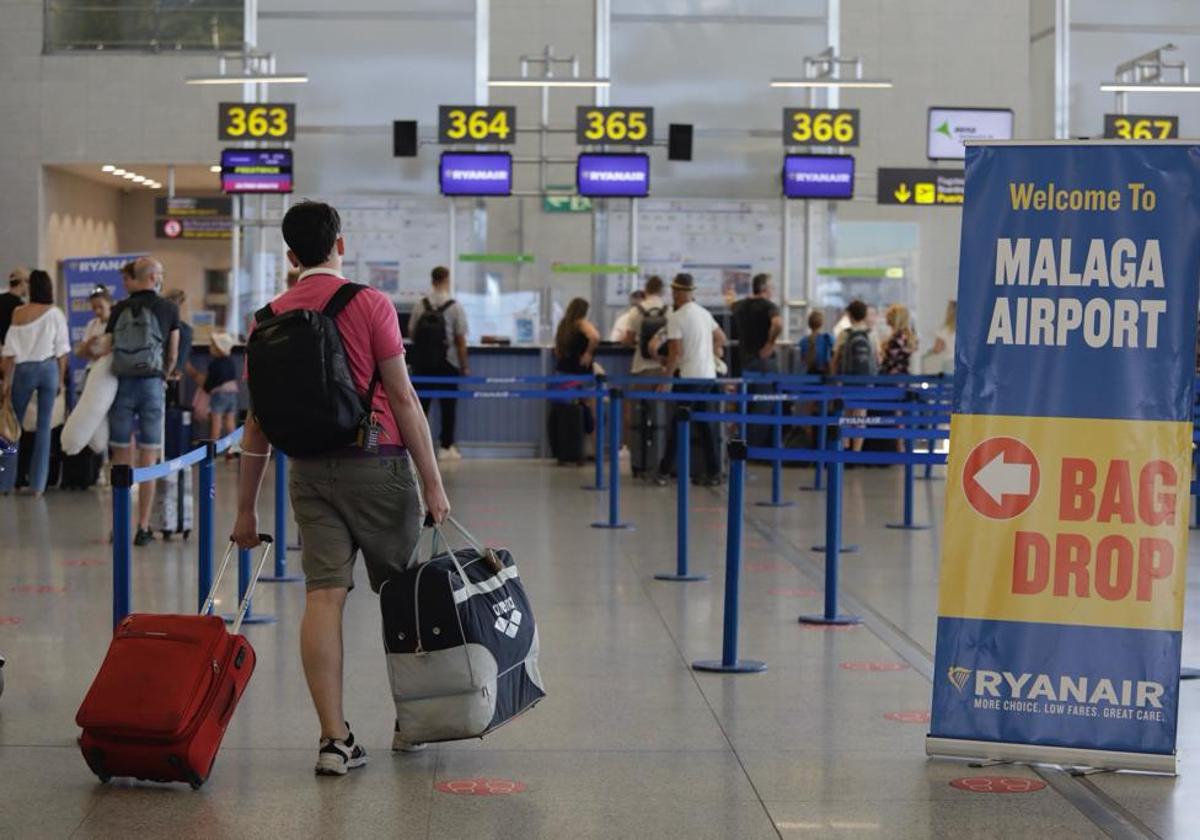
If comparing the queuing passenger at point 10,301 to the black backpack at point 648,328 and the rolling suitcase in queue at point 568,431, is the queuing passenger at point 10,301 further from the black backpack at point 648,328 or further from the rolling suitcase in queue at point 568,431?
the rolling suitcase in queue at point 568,431

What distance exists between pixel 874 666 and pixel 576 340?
10.2m

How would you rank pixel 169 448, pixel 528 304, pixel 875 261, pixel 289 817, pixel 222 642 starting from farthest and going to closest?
pixel 875 261
pixel 528 304
pixel 169 448
pixel 222 642
pixel 289 817

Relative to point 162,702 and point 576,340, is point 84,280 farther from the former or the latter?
point 162,702

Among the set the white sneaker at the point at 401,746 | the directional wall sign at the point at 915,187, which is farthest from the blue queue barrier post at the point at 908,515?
the directional wall sign at the point at 915,187

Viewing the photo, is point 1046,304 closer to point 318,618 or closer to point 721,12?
point 318,618

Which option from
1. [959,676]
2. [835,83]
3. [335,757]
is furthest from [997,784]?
[835,83]

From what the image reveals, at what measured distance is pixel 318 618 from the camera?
5.25m

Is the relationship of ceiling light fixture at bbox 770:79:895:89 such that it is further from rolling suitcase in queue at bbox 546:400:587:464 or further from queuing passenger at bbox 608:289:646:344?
rolling suitcase in queue at bbox 546:400:587:464

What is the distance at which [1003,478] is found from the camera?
5531mm

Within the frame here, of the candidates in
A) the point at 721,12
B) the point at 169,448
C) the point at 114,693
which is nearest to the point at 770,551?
the point at 169,448

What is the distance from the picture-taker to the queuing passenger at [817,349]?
1878 cm

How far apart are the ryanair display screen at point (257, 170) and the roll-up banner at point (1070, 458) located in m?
16.2

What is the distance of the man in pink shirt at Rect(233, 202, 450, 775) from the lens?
5250 mm

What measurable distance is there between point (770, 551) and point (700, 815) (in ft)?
20.1
